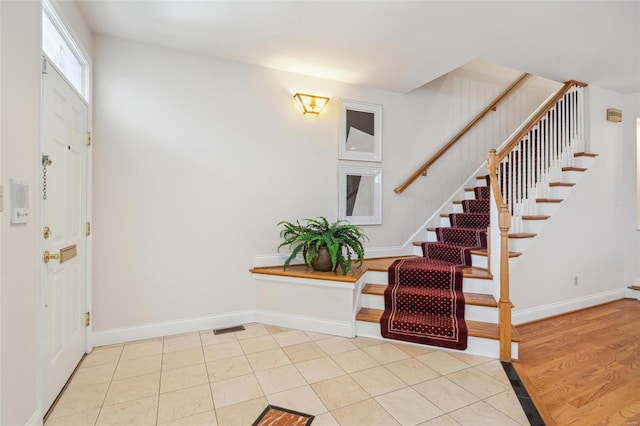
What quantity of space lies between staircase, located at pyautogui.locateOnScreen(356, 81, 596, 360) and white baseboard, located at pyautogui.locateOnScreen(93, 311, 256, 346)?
1.23 m

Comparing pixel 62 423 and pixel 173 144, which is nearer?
pixel 62 423

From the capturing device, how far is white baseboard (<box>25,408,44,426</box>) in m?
1.52

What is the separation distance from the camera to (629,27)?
261 cm

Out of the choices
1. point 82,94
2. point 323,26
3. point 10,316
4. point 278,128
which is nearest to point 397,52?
point 323,26

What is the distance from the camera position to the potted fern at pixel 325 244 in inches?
116

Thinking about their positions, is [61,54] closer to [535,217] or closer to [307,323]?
[307,323]

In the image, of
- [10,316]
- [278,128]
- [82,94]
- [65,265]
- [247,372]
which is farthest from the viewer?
[278,128]

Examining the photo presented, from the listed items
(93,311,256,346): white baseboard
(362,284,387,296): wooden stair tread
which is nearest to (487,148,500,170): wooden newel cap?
(362,284,387,296): wooden stair tread

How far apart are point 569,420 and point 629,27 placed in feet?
10.3

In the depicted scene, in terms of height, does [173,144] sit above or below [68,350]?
above

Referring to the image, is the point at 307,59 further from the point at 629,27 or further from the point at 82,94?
the point at 629,27

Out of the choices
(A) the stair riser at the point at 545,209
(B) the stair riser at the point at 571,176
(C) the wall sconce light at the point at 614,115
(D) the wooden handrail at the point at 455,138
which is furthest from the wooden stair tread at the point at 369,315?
(C) the wall sconce light at the point at 614,115

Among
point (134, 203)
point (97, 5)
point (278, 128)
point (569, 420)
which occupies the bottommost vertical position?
point (569, 420)

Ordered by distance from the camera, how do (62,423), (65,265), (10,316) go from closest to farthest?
(10,316)
(62,423)
(65,265)
